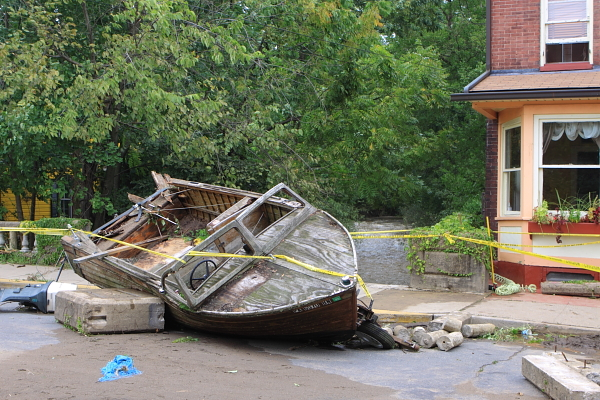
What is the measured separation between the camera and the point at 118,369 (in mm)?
5699

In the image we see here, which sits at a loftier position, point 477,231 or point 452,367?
point 477,231

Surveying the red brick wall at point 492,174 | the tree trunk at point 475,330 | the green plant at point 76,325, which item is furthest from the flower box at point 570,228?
the green plant at point 76,325

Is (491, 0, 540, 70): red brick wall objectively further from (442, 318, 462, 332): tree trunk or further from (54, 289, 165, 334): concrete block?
(54, 289, 165, 334): concrete block

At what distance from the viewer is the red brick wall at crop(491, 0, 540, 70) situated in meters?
12.3

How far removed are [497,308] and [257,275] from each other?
13.2 ft

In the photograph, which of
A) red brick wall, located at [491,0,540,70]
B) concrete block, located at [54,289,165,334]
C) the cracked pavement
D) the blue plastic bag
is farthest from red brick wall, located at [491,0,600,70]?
the blue plastic bag

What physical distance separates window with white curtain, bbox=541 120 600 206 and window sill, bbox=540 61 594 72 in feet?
4.92

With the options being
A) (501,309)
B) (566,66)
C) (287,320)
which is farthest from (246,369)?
(566,66)

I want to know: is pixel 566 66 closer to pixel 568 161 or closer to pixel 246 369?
pixel 568 161

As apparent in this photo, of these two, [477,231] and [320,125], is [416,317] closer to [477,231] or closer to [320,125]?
[477,231]

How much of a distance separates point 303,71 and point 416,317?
33.4 feet

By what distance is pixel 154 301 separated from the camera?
317 inches

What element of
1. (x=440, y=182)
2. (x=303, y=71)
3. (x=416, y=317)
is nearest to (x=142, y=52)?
(x=303, y=71)

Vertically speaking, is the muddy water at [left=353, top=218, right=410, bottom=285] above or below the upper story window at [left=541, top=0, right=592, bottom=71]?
below
